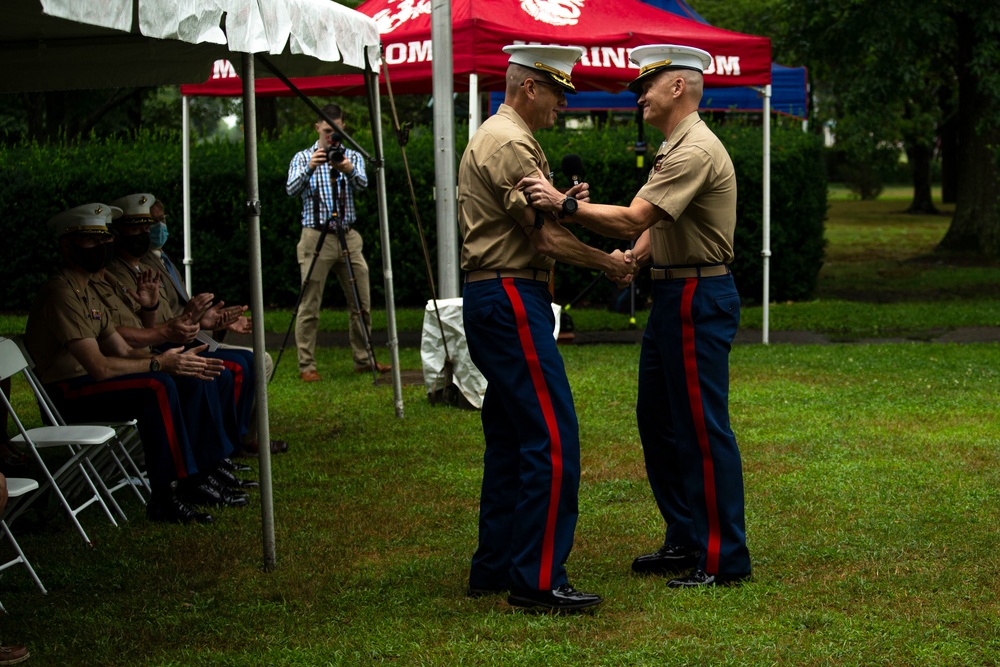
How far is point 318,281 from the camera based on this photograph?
443 inches

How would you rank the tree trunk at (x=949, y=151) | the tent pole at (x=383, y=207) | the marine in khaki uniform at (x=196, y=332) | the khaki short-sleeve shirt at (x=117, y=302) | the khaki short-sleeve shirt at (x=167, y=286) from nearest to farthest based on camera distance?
the marine in khaki uniform at (x=196, y=332), the khaki short-sleeve shirt at (x=117, y=302), the khaki short-sleeve shirt at (x=167, y=286), the tent pole at (x=383, y=207), the tree trunk at (x=949, y=151)

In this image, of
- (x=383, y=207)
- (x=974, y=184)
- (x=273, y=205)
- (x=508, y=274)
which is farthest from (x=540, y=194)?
(x=974, y=184)

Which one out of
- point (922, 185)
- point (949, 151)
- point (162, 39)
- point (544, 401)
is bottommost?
point (544, 401)

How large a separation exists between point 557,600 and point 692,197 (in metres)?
1.62

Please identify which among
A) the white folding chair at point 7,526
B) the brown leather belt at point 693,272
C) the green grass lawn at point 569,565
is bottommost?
the green grass lawn at point 569,565

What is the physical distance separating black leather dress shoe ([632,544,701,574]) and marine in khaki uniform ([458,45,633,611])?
576 mm

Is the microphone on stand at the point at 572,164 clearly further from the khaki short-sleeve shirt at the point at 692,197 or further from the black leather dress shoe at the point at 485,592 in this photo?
the black leather dress shoe at the point at 485,592

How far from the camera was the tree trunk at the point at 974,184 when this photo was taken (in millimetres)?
20688

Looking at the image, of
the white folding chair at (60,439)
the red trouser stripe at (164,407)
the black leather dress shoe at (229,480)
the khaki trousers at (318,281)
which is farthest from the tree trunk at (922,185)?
the white folding chair at (60,439)

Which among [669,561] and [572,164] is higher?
[572,164]

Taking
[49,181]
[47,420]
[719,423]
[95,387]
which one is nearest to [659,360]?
[719,423]

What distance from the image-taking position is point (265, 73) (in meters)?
9.52

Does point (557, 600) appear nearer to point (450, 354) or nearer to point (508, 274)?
point (508, 274)

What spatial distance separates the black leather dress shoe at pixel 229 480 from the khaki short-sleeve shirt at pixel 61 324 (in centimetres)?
95
